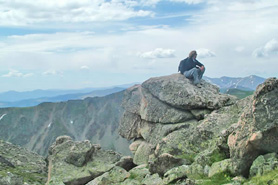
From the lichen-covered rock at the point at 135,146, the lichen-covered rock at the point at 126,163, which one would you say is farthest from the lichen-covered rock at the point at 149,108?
the lichen-covered rock at the point at 126,163

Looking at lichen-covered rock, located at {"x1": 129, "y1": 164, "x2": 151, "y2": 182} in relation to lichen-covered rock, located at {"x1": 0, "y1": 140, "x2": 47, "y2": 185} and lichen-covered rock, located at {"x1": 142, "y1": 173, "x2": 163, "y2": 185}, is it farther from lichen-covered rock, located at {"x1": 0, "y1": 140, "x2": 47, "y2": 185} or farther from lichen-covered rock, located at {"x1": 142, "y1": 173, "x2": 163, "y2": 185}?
lichen-covered rock, located at {"x1": 0, "y1": 140, "x2": 47, "y2": 185}

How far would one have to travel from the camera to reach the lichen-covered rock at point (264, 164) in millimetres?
15655

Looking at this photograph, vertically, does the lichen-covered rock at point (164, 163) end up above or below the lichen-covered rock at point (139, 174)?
above

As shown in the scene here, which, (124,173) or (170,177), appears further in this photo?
(124,173)

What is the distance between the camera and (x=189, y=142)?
27797 millimetres

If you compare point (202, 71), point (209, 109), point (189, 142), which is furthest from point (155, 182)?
point (202, 71)

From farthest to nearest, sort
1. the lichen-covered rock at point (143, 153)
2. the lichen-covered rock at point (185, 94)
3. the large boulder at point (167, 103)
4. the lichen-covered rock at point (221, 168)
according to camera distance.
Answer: the large boulder at point (167, 103) → the lichen-covered rock at point (185, 94) → the lichen-covered rock at point (143, 153) → the lichen-covered rock at point (221, 168)

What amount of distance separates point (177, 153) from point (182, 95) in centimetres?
1132

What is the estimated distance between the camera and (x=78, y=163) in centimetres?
3447

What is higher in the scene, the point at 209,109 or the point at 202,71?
the point at 202,71

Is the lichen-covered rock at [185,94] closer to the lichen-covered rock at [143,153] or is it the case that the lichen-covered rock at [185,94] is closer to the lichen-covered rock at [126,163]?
the lichen-covered rock at [143,153]

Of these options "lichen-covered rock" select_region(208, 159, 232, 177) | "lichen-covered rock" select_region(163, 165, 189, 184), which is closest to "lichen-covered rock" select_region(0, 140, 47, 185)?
"lichen-covered rock" select_region(163, 165, 189, 184)

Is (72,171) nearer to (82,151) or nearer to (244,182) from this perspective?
(82,151)

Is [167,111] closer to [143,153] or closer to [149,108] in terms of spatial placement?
[149,108]
